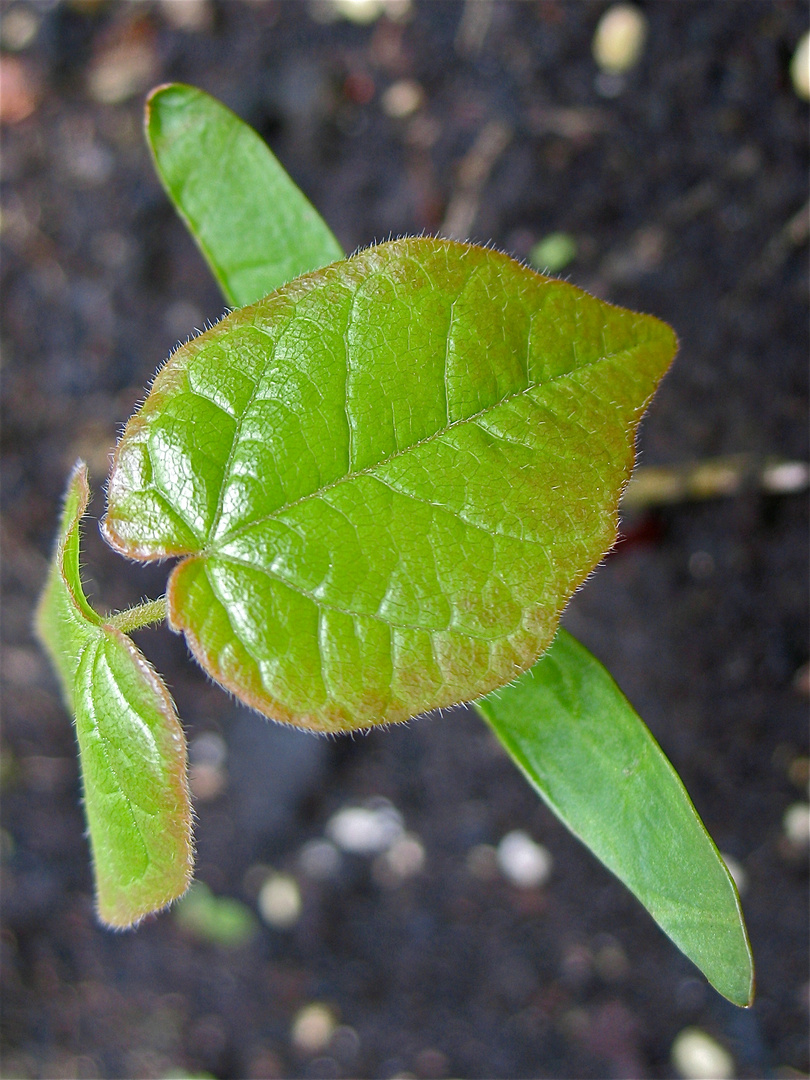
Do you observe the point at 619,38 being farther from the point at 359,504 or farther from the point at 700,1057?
the point at 700,1057

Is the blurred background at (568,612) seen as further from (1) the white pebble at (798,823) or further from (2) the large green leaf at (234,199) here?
(2) the large green leaf at (234,199)

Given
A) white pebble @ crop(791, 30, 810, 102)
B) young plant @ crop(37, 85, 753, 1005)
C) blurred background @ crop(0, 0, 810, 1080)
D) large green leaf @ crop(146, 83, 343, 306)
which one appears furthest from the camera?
blurred background @ crop(0, 0, 810, 1080)

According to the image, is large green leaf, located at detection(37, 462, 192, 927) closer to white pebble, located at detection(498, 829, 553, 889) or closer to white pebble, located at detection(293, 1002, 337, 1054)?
white pebble, located at detection(498, 829, 553, 889)

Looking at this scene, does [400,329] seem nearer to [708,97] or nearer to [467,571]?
[467,571]

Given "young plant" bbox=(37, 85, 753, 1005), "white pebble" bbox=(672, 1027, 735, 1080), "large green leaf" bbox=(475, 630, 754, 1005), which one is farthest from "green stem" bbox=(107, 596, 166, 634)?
"white pebble" bbox=(672, 1027, 735, 1080)

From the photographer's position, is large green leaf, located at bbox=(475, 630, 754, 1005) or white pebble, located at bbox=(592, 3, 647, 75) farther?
white pebble, located at bbox=(592, 3, 647, 75)

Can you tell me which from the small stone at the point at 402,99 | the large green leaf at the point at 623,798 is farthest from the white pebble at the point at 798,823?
the small stone at the point at 402,99

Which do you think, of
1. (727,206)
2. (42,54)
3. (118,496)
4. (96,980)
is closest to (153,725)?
(118,496)

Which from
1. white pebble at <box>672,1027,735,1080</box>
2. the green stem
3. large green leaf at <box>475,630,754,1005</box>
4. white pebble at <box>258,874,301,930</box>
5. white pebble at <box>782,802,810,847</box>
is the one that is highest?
the green stem

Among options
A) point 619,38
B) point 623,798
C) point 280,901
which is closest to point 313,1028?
point 280,901
